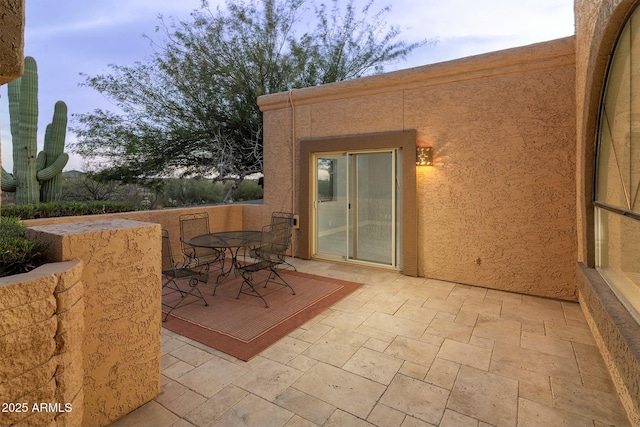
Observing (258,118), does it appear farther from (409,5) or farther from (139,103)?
(409,5)

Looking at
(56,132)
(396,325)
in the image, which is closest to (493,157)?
(396,325)

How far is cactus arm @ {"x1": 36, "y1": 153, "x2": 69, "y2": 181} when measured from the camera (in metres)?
7.15

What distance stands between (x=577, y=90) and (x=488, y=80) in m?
1.16

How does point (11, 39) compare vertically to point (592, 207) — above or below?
above

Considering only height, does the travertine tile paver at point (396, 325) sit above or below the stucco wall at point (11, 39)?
below

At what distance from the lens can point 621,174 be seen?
292cm

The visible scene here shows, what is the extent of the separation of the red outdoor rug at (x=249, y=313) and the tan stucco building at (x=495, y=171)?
1634 mm

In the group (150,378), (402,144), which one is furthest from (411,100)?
(150,378)

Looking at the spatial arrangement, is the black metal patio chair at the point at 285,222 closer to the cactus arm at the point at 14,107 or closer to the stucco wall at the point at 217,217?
the stucco wall at the point at 217,217

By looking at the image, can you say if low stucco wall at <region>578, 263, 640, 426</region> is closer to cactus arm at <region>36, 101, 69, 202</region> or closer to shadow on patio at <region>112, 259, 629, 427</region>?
shadow on patio at <region>112, 259, 629, 427</region>

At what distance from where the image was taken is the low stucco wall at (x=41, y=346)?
1425 mm

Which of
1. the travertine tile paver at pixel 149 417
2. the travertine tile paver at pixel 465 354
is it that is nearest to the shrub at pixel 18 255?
the travertine tile paver at pixel 149 417

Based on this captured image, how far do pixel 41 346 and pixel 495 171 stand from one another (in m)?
5.47

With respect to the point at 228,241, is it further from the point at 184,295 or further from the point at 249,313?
the point at 249,313
